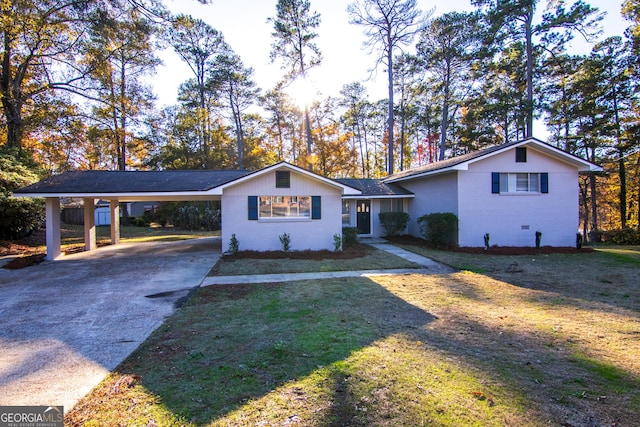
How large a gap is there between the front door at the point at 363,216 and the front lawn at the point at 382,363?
34.6ft

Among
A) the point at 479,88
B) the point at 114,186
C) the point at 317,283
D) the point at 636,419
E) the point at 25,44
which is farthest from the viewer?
the point at 479,88

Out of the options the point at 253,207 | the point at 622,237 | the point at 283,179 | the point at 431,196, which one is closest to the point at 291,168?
the point at 283,179

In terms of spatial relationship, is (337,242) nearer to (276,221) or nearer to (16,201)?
(276,221)

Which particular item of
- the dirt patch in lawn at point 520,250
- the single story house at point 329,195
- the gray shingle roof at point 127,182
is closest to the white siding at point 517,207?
the single story house at point 329,195

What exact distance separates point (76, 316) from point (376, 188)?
47.8 ft

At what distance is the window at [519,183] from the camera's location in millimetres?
13555

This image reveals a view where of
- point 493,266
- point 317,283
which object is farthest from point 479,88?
point 317,283

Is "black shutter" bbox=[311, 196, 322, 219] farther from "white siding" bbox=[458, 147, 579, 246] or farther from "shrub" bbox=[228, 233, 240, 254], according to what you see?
"white siding" bbox=[458, 147, 579, 246]

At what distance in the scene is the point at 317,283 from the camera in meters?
7.99

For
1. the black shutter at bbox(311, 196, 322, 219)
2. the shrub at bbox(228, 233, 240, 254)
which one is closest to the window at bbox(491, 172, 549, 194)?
the black shutter at bbox(311, 196, 322, 219)

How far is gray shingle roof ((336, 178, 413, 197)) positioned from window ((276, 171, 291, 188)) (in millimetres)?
4596

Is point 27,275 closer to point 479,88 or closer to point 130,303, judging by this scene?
point 130,303

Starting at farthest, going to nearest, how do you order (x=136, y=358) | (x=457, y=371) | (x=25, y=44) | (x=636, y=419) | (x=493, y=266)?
(x=25, y=44) → (x=493, y=266) → (x=136, y=358) → (x=457, y=371) → (x=636, y=419)

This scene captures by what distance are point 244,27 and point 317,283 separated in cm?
1056
